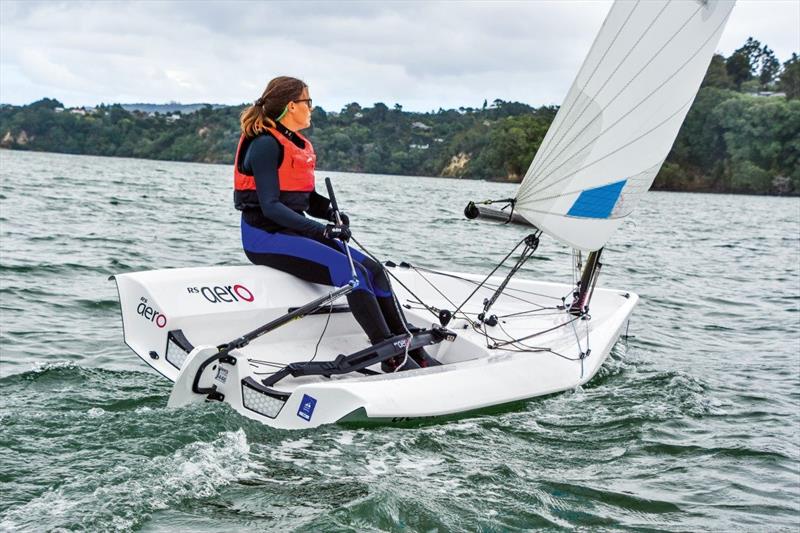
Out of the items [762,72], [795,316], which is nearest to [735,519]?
[795,316]

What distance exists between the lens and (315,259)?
4809 millimetres

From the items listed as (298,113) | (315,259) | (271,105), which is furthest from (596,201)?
(271,105)

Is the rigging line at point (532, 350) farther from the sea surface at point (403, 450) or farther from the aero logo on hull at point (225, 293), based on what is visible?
the aero logo on hull at point (225, 293)

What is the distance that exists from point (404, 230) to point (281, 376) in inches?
486

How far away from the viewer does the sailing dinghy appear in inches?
165

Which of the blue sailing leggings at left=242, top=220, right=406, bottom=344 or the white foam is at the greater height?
the blue sailing leggings at left=242, top=220, right=406, bottom=344

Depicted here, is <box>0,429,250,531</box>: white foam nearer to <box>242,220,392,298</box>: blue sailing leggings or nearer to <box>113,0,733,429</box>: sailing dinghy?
<box>113,0,733,429</box>: sailing dinghy

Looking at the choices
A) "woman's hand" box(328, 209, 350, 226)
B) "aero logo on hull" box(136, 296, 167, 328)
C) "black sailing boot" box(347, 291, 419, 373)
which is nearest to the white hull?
"aero logo on hull" box(136, 296, 167, 328)

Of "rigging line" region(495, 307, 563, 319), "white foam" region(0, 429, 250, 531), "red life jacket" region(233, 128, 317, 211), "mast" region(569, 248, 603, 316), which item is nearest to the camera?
"white foam" region(0, 429, 250, 531)

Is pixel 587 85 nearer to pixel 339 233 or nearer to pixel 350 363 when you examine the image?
pixel 339 233

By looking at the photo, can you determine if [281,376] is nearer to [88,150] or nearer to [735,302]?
[735,302]

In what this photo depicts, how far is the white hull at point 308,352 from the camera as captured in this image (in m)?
4.04

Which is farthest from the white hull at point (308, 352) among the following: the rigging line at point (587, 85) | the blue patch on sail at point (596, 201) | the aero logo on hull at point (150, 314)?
the rigging line at point (587, 85)

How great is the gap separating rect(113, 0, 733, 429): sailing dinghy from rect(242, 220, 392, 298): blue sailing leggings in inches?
5.2
